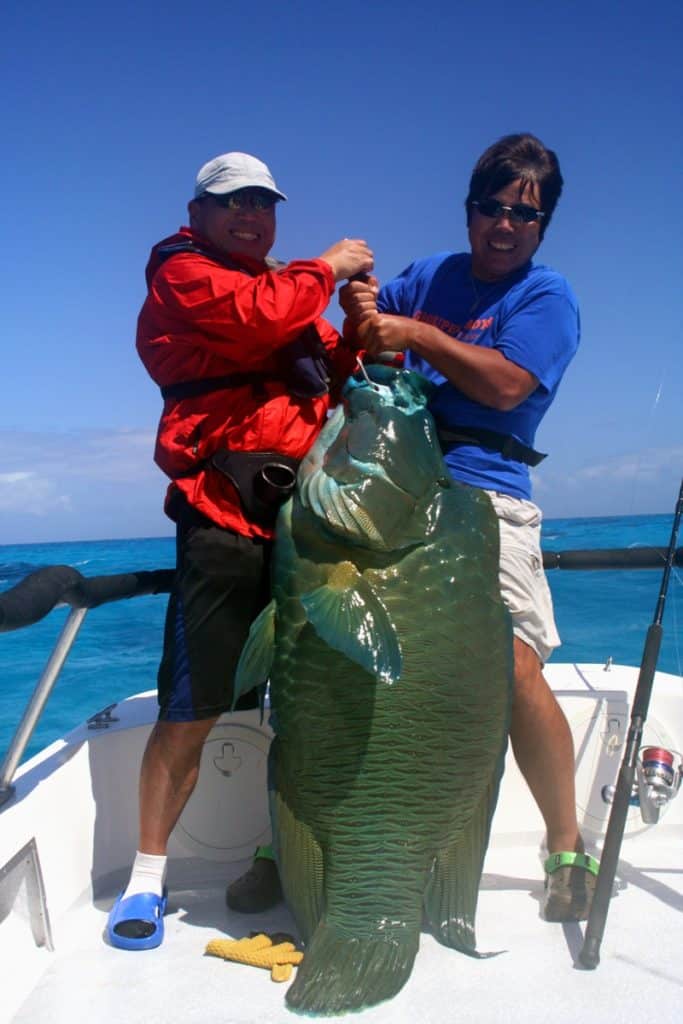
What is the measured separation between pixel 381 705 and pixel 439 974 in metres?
0.82

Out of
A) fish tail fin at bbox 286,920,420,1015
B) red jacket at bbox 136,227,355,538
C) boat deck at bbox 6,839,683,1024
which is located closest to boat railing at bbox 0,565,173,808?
red jacket at bbox 136,227,355,538

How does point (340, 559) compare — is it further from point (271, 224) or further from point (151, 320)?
point (271, 224)

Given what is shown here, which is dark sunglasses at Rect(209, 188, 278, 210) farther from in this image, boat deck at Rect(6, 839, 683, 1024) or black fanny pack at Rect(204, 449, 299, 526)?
boat deck at Rect(6, 839, 683, 1024)

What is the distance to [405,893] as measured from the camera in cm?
186

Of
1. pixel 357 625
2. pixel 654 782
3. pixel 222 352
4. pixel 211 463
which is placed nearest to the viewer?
pixel 357 625

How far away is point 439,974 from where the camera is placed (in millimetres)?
2076

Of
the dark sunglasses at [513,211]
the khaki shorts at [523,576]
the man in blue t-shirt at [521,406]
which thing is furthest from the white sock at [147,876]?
the dark sunglasses at [513,211]

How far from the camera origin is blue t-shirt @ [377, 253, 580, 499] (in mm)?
2234

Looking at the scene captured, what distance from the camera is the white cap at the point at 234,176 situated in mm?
2299

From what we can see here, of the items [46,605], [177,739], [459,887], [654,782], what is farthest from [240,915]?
[654,782]

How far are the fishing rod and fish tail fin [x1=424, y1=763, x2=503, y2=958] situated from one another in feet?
1.17

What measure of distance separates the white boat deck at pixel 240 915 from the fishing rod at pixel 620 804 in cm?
11

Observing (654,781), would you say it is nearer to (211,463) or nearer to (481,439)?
(481,439)

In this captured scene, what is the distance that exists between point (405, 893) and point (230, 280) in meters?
1.63
